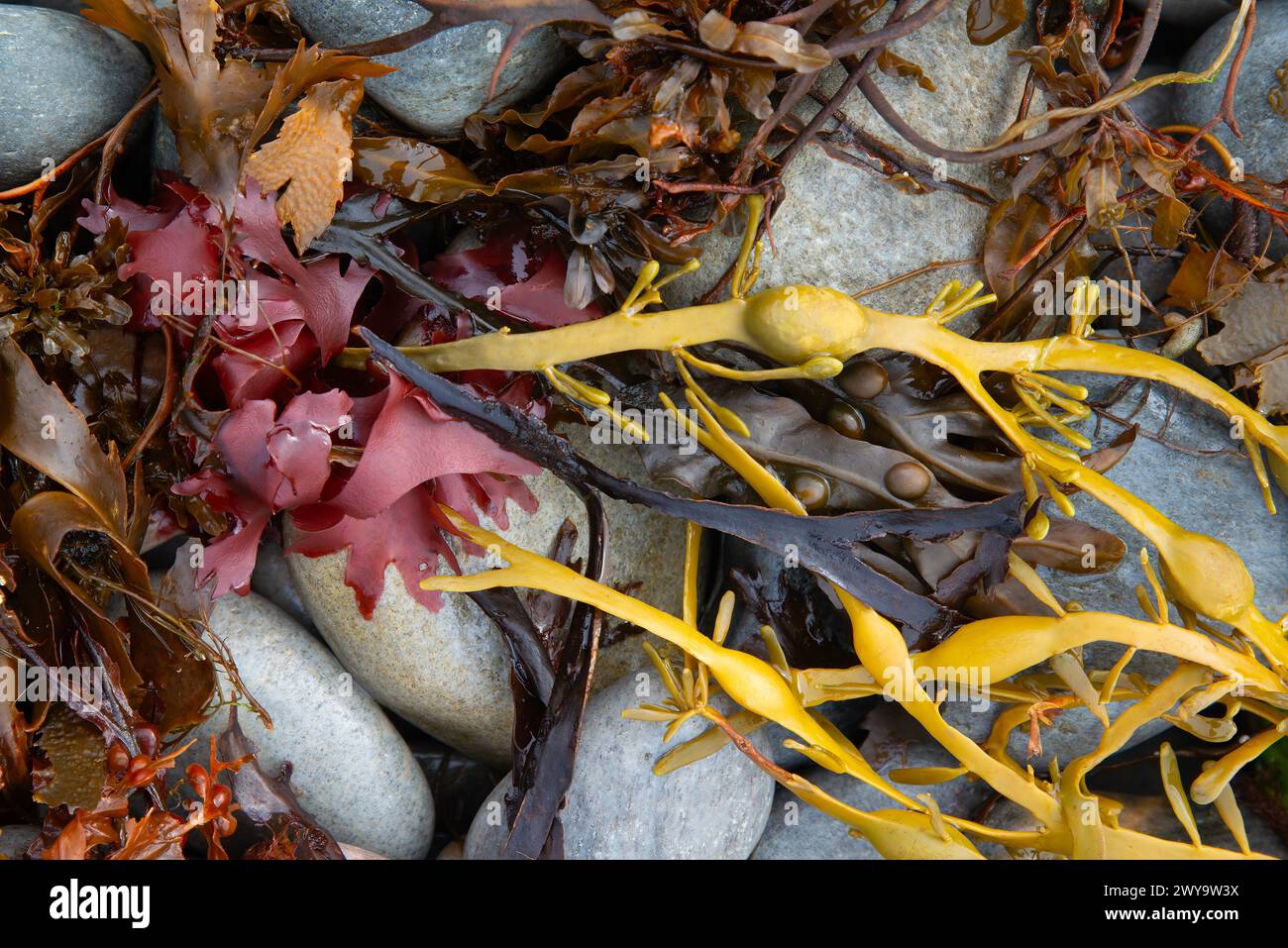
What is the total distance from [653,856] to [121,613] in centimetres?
83

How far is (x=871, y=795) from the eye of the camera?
4.91ft

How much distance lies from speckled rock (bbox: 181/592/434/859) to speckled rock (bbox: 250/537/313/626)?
0.07 metres

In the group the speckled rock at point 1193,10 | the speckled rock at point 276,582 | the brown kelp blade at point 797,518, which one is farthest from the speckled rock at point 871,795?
the speckled rock at point 1193,10

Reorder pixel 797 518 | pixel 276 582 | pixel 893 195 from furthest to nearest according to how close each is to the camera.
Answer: pixel 276 582, pixel 893 195, pixel 797 518

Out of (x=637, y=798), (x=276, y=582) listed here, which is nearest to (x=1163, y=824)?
(x=637, y=798)

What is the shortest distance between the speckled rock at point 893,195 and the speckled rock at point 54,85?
826 mm

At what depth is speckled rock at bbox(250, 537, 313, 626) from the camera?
1539 millimetres

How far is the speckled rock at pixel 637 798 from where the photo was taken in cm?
138

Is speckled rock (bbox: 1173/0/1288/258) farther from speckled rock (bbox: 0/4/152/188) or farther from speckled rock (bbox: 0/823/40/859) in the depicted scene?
speckled rock (bbox: 0/823/40/859)

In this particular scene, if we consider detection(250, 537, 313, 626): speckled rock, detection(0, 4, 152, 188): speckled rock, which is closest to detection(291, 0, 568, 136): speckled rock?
detection(0, 4, 152, 188): speckled rock

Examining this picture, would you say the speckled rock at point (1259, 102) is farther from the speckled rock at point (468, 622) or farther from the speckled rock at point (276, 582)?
the speckled rock at point (276, 582)

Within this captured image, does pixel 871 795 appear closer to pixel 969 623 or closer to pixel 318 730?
pixel 969 623

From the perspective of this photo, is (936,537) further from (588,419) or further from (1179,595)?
(588,419)

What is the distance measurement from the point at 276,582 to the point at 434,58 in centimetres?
84
